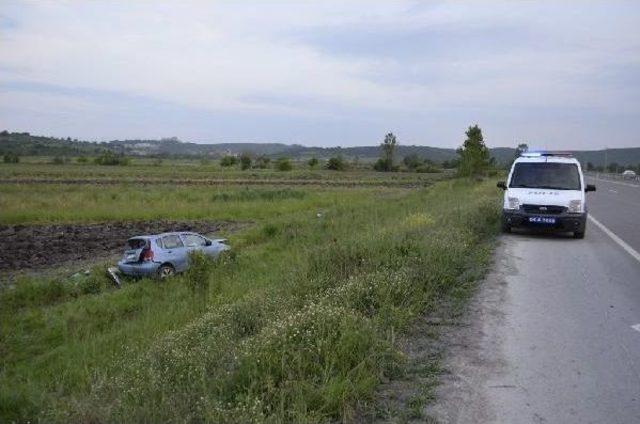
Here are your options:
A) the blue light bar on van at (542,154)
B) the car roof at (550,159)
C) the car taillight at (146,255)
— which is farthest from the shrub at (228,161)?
the car roof at (550,159)

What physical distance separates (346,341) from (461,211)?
11763 mm

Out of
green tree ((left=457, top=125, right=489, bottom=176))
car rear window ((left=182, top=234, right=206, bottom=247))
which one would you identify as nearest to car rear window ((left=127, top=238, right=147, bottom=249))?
car rear window ((left=182, top=234, right=206, bottom=247))

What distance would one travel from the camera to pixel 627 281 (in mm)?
9625

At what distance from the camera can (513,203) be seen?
1493 centimetres

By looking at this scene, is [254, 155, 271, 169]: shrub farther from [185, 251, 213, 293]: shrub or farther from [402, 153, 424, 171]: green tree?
[185, 251, 213, 293]: shrub

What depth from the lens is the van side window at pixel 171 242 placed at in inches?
706

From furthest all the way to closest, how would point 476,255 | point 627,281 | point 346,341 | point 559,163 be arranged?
1. point 559,163
2. point 476,255
3. point 627,281
4. point 346,341

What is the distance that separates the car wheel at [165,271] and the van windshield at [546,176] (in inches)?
392

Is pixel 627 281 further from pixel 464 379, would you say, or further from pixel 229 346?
pixel 229 346

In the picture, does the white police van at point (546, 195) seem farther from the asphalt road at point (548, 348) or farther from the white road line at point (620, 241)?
the asphalt road at point (548, 348)

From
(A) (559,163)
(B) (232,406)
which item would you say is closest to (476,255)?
(A) (559,163)

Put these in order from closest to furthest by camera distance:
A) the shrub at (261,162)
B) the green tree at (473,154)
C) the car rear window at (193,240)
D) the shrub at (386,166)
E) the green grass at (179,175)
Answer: the car rear window at (193,240) < the green tree at (473,154) < the green grass at (179,175) < the shrub at (386,166) < the shrub at (261,162)

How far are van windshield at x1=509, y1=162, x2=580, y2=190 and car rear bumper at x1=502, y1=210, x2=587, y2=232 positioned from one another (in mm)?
1030

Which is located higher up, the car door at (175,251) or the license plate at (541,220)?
the license plate at (541,220)
